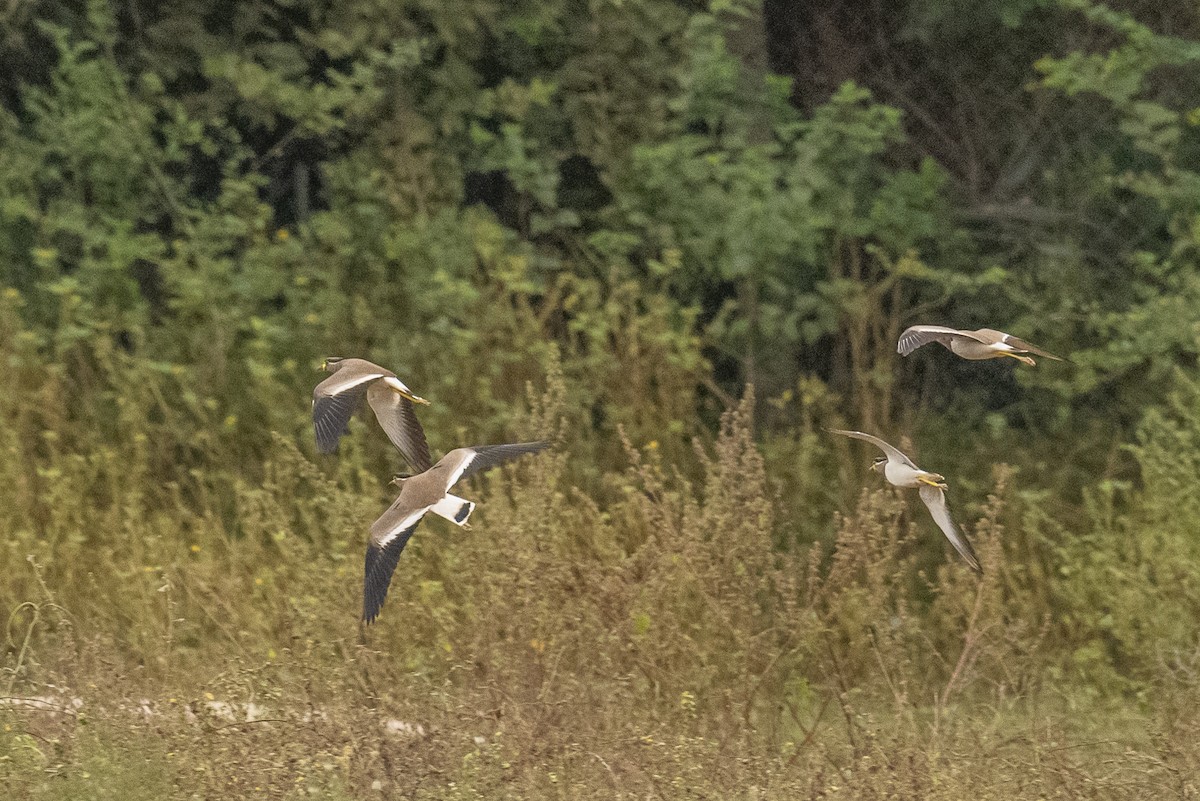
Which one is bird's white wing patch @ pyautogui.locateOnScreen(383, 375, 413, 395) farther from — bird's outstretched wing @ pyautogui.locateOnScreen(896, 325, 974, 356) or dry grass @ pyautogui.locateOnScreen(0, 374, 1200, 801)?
bird's outstretched wing @ pyautogui.locateOnScreen(896, 325, 974, 356)

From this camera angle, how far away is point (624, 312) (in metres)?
7.50

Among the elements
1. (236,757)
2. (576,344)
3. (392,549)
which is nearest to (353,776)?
(236,757)

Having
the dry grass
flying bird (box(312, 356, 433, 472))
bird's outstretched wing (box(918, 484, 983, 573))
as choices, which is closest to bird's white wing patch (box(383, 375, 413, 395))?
flying bird (box(312, 356, 433, 472))

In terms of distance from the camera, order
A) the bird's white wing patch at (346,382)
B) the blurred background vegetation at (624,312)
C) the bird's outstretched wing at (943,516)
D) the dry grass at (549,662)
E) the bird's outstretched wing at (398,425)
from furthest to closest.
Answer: the blurred background vegetation at (624,312), the bird's outstretched wing at (398,425), the dry grass at (549,662), the bird's outstretched wing at (943,516), the bird's white wing patch at (346,382)

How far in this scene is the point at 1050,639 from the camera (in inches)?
255

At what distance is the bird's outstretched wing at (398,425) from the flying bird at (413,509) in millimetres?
245

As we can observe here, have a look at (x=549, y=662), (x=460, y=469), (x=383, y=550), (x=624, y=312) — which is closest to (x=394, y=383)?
(x=460, y=469)

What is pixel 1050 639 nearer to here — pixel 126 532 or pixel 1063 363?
pixel 1063 363

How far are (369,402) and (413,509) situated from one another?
42 centimetres

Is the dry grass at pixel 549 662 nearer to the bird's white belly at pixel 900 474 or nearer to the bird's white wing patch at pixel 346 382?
the bird's white belly at pixel 900 474

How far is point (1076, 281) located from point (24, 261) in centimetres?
460

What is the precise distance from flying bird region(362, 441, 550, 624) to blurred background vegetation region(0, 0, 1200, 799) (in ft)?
3.08

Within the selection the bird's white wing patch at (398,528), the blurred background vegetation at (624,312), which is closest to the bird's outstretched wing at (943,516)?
the blurred background vegetation at (624,312)

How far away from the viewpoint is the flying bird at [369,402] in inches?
157
